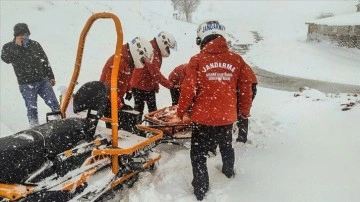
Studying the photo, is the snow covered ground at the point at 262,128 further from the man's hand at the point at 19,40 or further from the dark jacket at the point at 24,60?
the man's hand at the point at 19,40

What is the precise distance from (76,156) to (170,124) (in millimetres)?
2131

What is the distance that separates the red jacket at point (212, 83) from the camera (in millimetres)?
4023

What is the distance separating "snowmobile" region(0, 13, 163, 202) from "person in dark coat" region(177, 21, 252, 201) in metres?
0.71

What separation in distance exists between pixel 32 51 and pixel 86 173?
11.3 ft

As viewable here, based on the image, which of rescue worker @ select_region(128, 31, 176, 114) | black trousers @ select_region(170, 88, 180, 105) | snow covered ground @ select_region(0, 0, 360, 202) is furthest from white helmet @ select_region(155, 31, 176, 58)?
snow covered ground @ select_region(0, 0, 360, 202)

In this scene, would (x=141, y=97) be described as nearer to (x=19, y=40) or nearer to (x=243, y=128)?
(x=243, y=128)

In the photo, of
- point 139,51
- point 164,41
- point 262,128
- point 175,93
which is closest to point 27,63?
point 164,41

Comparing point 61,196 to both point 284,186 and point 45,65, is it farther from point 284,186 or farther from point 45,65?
point 45,65

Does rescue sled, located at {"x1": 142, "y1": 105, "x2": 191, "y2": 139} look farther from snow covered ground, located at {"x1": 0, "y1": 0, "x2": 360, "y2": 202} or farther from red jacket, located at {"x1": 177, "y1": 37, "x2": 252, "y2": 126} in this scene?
red jacket, located at {"x1": 177, "y1": 37, "x2": 252, "y2": 126}

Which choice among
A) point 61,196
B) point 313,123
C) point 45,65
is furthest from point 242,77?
point 45,65

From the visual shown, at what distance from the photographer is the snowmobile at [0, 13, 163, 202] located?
10.5 feet

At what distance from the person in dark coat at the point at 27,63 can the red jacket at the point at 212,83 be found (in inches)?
134

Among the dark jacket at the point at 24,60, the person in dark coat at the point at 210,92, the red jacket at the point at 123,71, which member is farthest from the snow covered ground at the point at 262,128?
the red jacket at the point at 123,71

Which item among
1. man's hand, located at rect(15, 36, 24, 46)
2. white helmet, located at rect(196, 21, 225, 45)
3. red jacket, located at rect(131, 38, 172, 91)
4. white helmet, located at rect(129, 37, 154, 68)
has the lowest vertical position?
red jacket, located at rect(131, 38, 172, 91)
